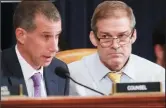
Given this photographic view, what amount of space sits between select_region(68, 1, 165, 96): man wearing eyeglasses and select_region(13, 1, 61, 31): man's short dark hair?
6.8 inches

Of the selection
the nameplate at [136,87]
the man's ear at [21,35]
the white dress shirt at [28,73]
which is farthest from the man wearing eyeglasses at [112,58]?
the nameplate at [136,87]

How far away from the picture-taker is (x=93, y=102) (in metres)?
1.27

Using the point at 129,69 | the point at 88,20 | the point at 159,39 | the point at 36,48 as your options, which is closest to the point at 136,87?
the point at 129,69

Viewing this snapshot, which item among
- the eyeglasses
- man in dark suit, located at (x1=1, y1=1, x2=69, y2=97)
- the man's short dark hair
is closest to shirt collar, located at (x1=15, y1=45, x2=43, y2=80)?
man in dark suit, located at (x1=1, y1=1, x2=69, y2=97)

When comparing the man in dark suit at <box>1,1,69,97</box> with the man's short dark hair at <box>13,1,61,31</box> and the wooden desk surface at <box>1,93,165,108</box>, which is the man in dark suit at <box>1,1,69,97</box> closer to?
the man's short dark hair at <box>13,1,61,31</box>

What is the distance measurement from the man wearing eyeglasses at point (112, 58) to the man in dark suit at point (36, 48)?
3.5 inches

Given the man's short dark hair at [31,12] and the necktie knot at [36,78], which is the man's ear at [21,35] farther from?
the necktie knot at [36,78]

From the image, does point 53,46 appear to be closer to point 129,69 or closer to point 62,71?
point 62,71

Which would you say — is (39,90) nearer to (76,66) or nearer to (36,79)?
(36,79)

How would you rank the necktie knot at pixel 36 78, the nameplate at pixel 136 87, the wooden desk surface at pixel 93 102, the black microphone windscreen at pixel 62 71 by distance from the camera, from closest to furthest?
1. the wooden desk surface at pixel 93 102
2. the nameplate at pixel 136 87
3. the black microphone windscreen at pixel 62 71
4. the necktie knot at pixel 36 78

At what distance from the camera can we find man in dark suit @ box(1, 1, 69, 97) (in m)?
1.74

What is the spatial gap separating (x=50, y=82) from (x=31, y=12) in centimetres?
26

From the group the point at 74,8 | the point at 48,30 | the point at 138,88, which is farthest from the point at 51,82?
the point at 74,8

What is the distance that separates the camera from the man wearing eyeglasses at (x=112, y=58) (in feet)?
5.76
